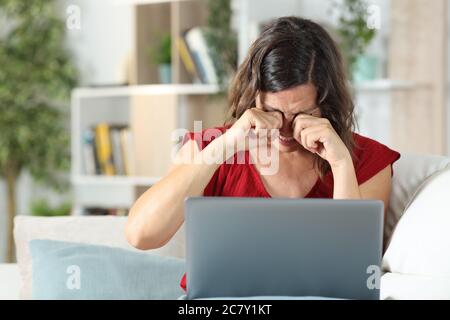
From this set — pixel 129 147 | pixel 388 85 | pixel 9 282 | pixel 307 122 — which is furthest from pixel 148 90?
pixel 307 122

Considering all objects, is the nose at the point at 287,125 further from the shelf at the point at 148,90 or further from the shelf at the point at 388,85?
the shelf at the point at 148,90

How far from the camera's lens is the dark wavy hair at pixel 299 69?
1654mm

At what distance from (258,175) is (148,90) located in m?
2.00

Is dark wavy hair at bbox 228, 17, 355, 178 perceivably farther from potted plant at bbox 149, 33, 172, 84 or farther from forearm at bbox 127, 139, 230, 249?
potted plant at bbox 149, 33, 172, 84

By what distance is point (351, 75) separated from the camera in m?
3.09

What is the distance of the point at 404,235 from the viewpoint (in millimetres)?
1543

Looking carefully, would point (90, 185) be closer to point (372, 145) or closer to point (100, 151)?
point (100, 151)

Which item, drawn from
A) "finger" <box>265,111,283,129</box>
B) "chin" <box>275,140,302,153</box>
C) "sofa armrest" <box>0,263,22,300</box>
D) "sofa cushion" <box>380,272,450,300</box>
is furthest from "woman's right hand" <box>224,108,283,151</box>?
"sofa armrest" <box>0,263,22,300</box>

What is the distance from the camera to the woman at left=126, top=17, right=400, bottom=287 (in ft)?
5.28

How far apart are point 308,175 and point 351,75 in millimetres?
1369

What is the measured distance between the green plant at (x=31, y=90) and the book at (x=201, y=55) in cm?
91

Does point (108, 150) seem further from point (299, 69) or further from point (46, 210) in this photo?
point (299, 69)

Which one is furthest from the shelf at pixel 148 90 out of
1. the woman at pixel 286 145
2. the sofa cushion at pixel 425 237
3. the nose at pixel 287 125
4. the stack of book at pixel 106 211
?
the sofa cushion at pixel 425 237

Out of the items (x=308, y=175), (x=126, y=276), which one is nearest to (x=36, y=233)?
(x=126, y=276)
